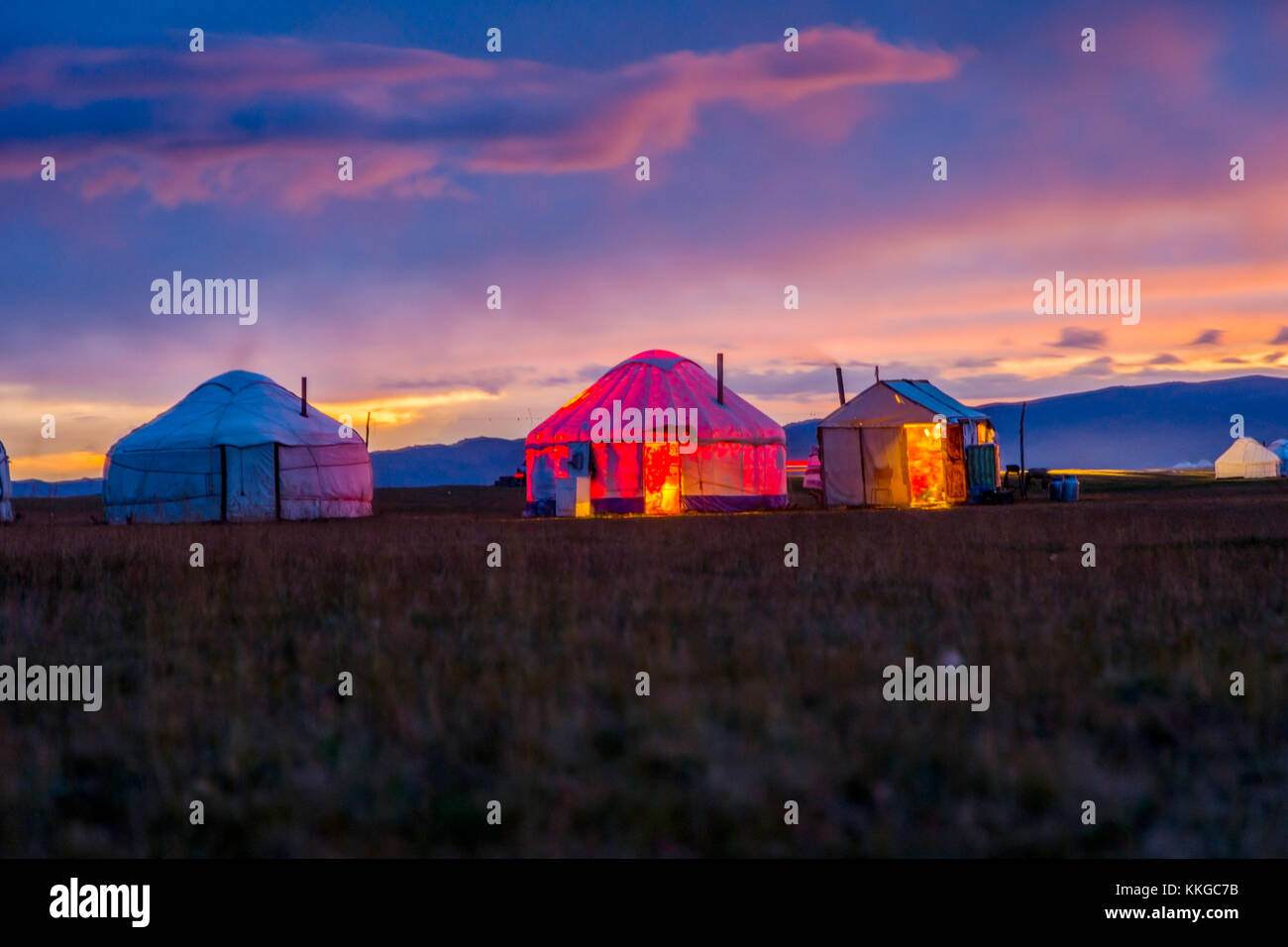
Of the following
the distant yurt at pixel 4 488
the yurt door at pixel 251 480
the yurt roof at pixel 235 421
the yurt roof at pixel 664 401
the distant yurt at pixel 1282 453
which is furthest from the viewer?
the distant yurt at pixel 1282 453

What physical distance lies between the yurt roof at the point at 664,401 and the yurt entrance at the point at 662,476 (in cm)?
99

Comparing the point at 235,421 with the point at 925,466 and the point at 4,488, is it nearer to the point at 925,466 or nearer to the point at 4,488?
the point at 4,488

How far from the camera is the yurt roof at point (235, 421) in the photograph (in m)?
29.3

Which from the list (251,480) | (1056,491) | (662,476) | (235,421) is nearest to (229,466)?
(251,480)

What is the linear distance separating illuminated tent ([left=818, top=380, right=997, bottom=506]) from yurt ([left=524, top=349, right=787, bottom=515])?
1676mm

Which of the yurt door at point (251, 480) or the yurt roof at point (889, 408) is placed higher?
the yurt roof at point (889, 408)

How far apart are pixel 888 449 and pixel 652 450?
736 centimetres

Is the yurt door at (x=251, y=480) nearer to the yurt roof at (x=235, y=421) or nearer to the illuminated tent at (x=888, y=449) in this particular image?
the yurt roof at (x=235, y=421)

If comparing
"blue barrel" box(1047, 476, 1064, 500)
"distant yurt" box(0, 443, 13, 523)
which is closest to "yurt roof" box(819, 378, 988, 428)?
"blue barrel" box(1047, 476, 1064, 500)

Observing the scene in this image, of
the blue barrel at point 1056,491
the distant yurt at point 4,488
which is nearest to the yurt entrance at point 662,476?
the blue barrel at point 1056,491

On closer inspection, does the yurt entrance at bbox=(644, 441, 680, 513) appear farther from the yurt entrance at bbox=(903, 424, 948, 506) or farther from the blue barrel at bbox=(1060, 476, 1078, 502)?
the blue barrel at bbox=(1060, 476, 1078, 502)

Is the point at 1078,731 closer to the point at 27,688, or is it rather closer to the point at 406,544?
the point at 27,688
